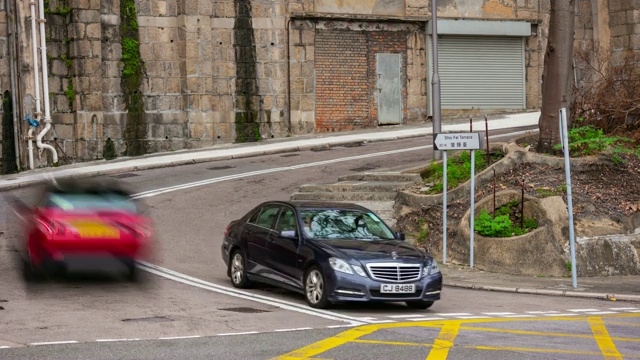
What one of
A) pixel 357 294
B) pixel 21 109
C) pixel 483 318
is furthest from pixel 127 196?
pixel 21 109

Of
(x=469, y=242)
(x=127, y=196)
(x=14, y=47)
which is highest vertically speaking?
(x=14, y=47)

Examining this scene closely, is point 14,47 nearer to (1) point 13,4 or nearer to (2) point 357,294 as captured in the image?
(1) point 13,4

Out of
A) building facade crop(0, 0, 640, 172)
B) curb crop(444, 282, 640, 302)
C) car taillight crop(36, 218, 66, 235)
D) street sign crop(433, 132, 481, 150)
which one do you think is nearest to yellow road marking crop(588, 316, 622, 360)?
curb crop(444, 282, 640, 302)

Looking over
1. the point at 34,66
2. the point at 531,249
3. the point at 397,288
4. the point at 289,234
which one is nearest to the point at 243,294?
the point at 289,234

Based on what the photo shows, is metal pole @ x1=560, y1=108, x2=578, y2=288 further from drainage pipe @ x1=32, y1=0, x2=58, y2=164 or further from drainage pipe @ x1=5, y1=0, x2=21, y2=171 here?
drainage pipe @ x1=5, y1=0, x2=21, y2=171

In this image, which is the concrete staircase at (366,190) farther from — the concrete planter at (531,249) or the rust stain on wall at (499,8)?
the rust stain on wall at (499,8)

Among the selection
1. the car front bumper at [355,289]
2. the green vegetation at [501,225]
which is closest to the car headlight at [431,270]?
the car front bumper at [355,289]

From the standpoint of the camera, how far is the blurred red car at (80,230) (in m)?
14.1

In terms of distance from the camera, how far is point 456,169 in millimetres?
23625

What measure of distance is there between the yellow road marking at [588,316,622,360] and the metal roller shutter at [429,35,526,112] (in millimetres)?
26666

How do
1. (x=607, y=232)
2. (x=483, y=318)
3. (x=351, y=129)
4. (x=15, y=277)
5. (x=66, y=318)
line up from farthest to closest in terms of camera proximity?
1. (x=351, y=129)
2. (x=607, y=232)
3. (x=15, y=277)
4. (x=483, y=318)
5. (x=66, y=318)

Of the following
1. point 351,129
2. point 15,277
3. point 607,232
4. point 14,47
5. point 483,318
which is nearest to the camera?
point 483,318

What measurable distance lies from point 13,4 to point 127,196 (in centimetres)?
2080

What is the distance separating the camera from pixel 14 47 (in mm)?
33562
